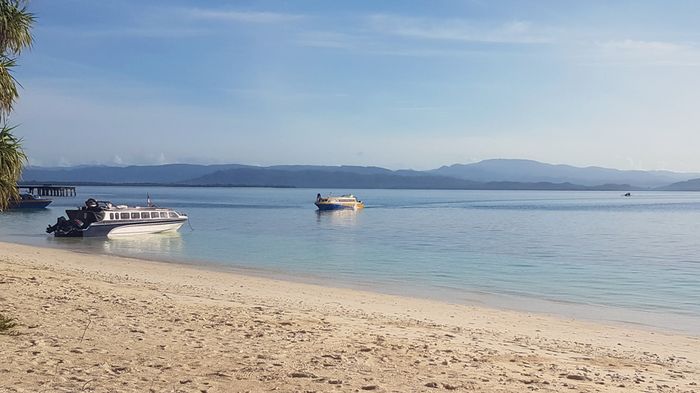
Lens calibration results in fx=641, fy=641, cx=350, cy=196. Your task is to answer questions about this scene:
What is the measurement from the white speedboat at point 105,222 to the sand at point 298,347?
80.9 feet

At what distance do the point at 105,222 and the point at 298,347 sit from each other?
3354 centimetres

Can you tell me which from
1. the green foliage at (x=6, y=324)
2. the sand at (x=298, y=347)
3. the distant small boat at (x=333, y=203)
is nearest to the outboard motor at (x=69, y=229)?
the sand at (x=298, y=347)

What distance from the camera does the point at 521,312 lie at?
16406mm

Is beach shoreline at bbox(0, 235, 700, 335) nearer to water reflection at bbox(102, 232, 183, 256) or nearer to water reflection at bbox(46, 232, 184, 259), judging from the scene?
water reflection at bbox(46, 232, 184, 259)

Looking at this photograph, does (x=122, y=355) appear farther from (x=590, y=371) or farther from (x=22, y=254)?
(x=22, y=254)

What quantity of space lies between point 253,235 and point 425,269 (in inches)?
875

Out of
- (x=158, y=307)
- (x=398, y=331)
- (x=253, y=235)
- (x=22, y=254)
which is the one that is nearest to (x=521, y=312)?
(x=398, y=331)

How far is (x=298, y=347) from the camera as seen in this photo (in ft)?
29.4

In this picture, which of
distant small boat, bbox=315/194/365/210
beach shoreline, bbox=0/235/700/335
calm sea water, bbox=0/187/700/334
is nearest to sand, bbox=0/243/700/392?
beach shoreline, bbox=0/235/700/335

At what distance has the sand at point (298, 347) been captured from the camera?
7074 mm

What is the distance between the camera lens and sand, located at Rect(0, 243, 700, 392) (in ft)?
23.2

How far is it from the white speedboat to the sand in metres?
24.7

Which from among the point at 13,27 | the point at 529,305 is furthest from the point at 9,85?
the point at 529,305

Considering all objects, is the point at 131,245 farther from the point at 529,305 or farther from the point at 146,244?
the point at 529,305
